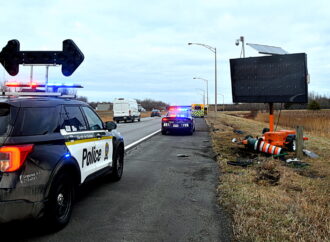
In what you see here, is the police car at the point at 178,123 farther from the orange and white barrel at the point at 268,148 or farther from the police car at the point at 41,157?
the police car at the point at 41,157

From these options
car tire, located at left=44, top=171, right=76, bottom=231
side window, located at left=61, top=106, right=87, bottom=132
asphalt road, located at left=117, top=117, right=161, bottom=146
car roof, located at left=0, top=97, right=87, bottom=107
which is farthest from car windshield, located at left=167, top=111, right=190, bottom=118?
car tire, located at left=44, top=171, right=76, bottom=231

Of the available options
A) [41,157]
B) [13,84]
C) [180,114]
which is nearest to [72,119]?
[41,157]

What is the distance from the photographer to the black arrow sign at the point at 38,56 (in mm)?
6055

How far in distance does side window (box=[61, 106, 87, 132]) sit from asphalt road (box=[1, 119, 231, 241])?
4.26 feet

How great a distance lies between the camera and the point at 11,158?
10.7 ft

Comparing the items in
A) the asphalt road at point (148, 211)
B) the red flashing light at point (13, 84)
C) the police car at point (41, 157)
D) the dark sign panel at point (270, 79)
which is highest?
the dark sign panel at point (270, 79)

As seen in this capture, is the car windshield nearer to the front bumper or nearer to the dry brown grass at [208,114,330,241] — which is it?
the dry brown grass at [208,114,330,241]

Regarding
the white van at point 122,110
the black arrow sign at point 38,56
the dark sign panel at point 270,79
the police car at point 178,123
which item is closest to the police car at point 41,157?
the black arrow sign at point 38,56

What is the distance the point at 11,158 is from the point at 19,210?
23.0 inches

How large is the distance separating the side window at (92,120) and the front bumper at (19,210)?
1.97 m

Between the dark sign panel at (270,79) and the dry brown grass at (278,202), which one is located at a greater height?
the dark sign panel at (270,79)

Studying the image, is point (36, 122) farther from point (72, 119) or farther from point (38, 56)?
point (38, 56)

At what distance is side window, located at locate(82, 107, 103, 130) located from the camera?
5273 mm

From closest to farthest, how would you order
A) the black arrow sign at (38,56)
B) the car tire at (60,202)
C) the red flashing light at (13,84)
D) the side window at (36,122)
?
1. the side window at (36,122)
2. the car tire at (60,202)
3. the red flashing light at (13,84)
4. the black arrow sign at (38,56)
